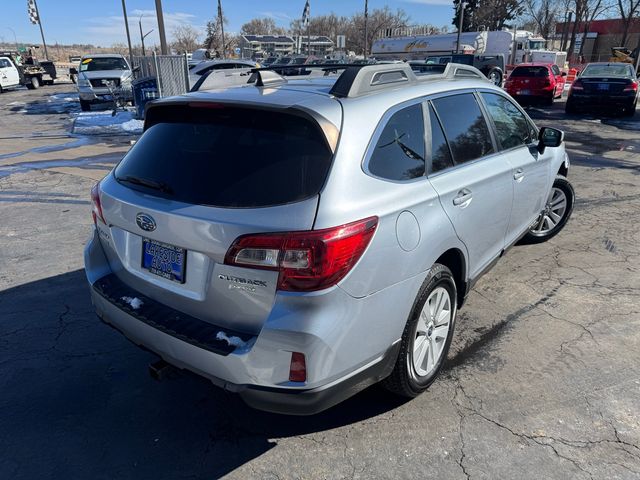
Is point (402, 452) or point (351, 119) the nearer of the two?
point (351, 119)

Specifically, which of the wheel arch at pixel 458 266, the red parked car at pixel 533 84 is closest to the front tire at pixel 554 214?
the wheel arch at pixel 458 266

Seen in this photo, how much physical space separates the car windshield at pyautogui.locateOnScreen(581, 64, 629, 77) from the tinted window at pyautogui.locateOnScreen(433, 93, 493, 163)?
1626 centimetres

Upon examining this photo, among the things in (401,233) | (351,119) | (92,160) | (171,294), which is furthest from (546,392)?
(92,160)

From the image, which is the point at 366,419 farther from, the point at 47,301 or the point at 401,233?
the point at 47,301

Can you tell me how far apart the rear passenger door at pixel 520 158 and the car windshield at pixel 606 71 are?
15.1 meters

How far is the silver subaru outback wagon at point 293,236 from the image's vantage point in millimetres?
2064

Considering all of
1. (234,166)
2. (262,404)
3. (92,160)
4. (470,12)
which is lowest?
(92,160)

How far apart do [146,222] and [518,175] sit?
284 centimetres

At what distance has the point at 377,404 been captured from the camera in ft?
9.40

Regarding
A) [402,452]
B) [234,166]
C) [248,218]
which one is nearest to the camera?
[248,218]

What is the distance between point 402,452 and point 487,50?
1610 inches

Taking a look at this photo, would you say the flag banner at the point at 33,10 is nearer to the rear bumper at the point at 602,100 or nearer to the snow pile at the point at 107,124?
the snow pile at the point at 107,124

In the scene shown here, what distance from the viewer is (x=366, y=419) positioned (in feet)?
9.02

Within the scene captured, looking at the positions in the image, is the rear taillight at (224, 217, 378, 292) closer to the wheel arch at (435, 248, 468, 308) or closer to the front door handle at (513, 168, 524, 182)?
the wheel arch at (435, 248, 468, 308)
